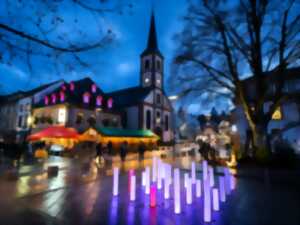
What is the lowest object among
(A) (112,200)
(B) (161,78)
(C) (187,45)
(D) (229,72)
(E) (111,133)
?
(A) (112,200)

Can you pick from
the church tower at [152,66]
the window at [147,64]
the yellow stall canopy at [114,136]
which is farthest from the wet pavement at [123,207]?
the window at [147,64]

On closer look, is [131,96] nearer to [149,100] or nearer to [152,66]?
[149,100]

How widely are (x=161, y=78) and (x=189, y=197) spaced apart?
41186 millimetres

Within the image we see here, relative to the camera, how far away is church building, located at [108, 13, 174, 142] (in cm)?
3656

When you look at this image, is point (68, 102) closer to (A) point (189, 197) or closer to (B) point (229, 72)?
(B) point (229, 72)

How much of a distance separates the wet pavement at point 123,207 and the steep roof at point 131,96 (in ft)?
97.6

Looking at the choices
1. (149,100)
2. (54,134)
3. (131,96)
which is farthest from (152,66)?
(54,134)

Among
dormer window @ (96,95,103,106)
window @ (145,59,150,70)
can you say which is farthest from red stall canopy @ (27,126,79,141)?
window @ (145,59,150,70)

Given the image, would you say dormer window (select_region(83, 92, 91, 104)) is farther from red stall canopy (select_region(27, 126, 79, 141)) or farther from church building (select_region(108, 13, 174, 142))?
red stall canopy (select_region(27, 126, 79, 141))

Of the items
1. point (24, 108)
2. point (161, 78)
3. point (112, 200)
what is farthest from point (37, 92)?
point (112, 200)

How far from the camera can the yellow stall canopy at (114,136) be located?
24070mm

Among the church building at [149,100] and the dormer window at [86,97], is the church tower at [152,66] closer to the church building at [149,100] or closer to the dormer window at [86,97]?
the church building at [149,100]

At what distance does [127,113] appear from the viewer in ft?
123

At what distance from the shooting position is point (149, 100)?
38.6 meters
